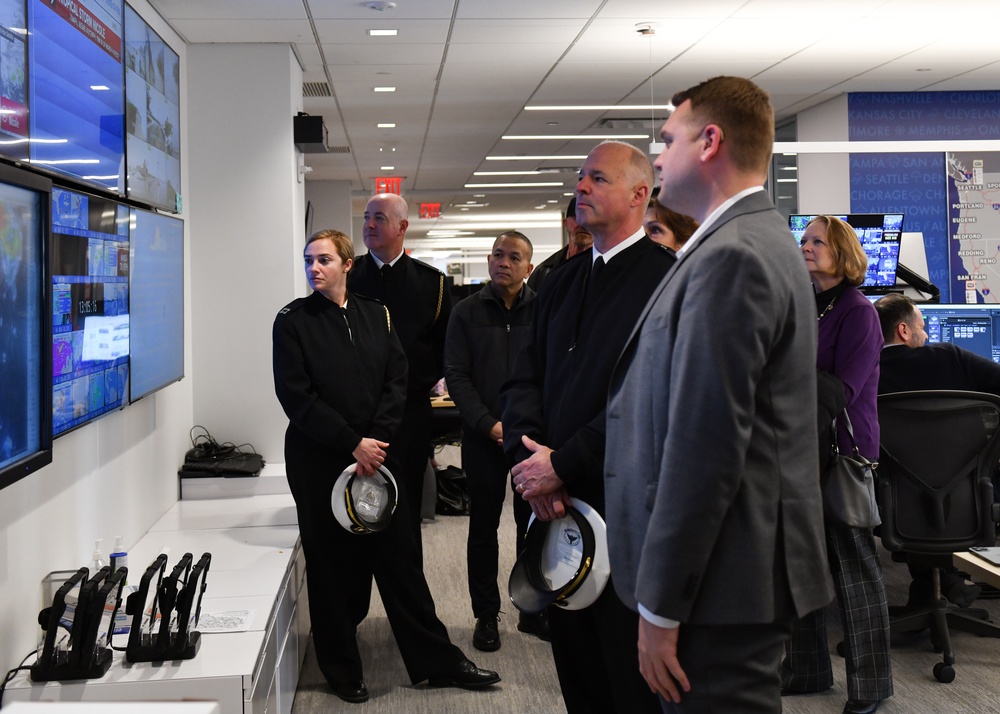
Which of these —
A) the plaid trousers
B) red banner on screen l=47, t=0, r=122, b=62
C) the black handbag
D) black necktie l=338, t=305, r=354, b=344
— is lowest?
the plaid trousers

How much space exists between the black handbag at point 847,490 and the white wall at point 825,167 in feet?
17.7

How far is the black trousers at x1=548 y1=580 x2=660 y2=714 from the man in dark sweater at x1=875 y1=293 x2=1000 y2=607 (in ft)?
7.32

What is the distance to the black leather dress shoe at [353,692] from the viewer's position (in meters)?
3.28

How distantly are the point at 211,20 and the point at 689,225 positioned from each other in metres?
2.84

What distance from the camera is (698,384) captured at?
144cm

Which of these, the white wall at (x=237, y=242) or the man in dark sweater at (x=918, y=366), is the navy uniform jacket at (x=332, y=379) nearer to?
the white wall at (x=237, y=242)

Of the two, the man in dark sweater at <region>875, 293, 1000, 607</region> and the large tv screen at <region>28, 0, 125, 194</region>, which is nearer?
the large tv screen at <region>28, 0, 125, 194</region>

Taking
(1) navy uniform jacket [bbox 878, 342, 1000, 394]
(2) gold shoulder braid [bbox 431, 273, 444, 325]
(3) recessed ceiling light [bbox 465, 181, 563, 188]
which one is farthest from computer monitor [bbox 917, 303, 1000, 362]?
(3) recessed ceiling light [bbox 465, 181, 563, 188]

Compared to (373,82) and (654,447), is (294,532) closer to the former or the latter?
(654,447)

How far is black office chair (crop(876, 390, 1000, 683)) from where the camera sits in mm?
3494

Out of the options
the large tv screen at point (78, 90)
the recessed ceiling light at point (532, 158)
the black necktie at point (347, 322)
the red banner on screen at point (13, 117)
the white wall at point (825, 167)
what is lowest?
the black necktie at point (347, 322)

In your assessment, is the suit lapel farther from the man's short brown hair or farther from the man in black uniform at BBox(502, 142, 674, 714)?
the man in black uniform at BBox(502, 142, 674, 714)

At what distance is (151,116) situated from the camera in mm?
4070

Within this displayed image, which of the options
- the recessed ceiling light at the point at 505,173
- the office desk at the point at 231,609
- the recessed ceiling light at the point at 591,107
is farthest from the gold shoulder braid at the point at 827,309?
the recessed ceiling light at the point at 505,173
